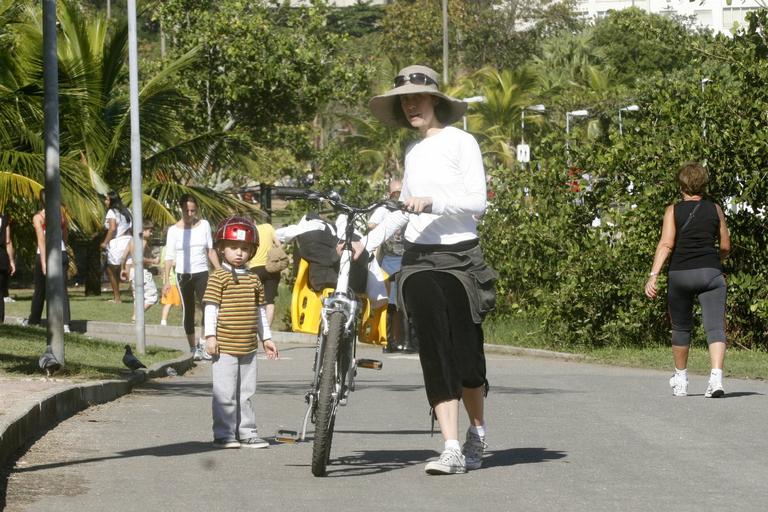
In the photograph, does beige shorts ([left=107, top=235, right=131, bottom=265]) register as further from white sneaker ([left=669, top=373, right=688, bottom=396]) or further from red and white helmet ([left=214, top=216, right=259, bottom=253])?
red and white helmet ([left=214, top=216, right=259, bottom=253])

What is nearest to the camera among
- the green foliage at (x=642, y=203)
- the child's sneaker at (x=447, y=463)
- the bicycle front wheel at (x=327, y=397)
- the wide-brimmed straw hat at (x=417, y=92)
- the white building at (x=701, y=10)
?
the bicycle front wheel at (x=327, y=397)

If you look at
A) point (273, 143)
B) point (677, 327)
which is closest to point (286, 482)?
point (677, 327)

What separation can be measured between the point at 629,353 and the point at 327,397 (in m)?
10.1

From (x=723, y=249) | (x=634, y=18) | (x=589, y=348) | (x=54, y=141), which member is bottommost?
(x=589, y=348)

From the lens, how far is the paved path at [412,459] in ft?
22.5

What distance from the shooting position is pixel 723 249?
1201 cm

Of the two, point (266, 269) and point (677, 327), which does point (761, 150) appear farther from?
point (266, 269)

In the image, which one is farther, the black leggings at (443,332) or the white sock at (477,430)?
the white sock at (477,430)

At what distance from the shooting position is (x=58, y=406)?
10.1 m

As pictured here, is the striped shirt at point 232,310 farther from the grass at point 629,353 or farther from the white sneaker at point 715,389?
the grass at point 629,353

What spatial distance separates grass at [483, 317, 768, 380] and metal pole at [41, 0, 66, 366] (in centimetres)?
621

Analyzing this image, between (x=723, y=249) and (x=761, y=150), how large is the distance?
5.12m

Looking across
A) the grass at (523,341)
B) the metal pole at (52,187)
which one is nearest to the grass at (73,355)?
the grass at (523,341)

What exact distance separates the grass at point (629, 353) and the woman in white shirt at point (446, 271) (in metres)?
6.98
